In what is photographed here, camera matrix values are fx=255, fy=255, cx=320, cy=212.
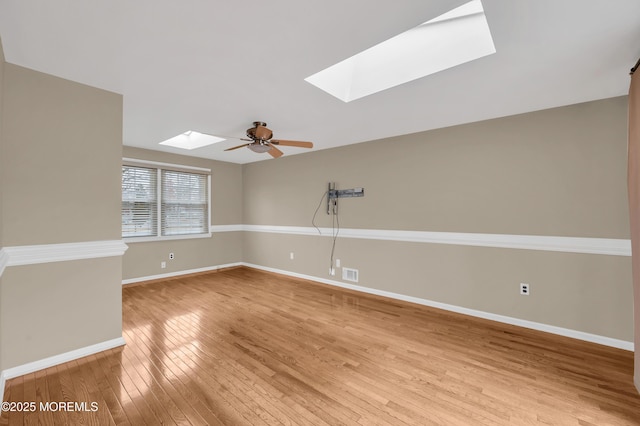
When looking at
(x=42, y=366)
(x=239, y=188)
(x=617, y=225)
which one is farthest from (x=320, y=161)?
(x=42, y=366)

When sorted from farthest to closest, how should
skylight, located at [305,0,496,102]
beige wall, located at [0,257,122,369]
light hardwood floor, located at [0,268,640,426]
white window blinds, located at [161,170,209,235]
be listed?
white window blinds, located at [161,170,209,235] < beige wall, located at [0,257,122,369] < skylight, located at [305,0,496,102] < light hardwood floor, located at [0,268,640,426]

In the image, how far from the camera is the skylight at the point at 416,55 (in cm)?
188

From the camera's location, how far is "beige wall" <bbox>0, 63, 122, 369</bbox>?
1.99 metres

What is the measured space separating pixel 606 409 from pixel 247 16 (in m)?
3.43

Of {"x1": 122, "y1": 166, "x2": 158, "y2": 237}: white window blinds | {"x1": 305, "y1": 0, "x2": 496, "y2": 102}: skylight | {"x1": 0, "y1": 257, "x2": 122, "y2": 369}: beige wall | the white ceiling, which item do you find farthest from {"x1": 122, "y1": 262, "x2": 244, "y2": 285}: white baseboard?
{"x1": 305, "y1": 0, "x2": 496, "y2": 102}: skylight

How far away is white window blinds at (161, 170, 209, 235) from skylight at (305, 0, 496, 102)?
4.01 metres

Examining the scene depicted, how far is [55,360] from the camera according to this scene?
2158 millimetres

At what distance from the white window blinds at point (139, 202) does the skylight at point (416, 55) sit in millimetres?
3976

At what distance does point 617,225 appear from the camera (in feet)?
8.14

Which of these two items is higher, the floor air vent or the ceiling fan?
the ceiling fan

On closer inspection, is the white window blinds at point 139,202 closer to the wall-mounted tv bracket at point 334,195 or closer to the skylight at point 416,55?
the wall-mounted tv bracket at point 334,195

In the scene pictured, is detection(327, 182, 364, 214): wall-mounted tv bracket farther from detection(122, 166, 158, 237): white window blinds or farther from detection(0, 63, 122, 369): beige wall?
detection(122, 166, 158, 237): white window blinds

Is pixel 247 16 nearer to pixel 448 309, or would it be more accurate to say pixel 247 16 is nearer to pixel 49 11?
pixel 49 11

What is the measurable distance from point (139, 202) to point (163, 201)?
0.39 m
